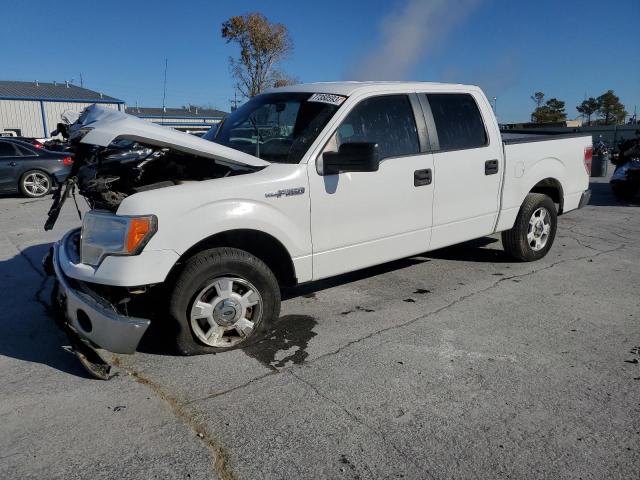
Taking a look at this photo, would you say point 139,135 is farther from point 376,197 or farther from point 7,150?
point 7,150

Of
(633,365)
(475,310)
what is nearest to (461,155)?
(475,310)

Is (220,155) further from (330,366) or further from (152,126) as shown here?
(330,366)

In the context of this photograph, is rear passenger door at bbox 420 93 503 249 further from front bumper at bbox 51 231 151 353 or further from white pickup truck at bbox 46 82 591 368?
front bumper at bbox 51 231 151 353

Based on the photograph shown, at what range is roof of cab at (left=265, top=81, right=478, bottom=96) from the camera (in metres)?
4.15

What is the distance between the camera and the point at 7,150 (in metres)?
12.1

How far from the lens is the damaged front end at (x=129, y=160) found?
3197 mm

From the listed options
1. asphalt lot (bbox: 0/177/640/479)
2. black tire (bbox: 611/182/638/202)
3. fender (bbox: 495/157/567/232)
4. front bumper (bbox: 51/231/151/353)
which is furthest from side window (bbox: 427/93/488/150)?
black tire (bbox: 611/182/638/202)

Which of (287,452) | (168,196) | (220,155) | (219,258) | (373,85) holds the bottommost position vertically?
(287,452)

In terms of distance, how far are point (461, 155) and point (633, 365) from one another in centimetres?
225

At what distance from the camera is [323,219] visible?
382 centimetres

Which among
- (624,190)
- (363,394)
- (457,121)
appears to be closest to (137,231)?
(363,394)

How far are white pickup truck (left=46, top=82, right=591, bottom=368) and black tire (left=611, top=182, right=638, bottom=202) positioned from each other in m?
6.90

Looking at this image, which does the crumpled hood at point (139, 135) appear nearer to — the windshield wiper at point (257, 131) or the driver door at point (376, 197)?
the windshield wiper at point (257, 131)

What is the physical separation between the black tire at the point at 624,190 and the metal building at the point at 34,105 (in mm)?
34123
